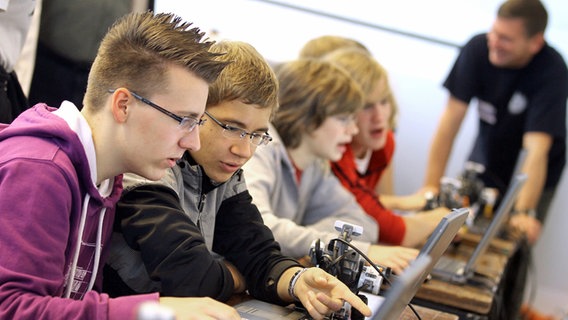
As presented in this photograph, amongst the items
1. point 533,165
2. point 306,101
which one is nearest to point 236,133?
point 306,101

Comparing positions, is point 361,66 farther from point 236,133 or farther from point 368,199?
point 236,133

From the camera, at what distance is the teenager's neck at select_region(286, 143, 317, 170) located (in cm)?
257

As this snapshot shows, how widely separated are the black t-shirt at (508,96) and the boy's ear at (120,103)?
3.33m

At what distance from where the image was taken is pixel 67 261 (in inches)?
53.6

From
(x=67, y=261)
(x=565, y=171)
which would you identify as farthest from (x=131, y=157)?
(x=565, y=171)

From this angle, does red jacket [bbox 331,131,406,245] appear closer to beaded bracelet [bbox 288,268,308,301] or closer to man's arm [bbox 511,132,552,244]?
beaded bracelet [bbox 288,268,308,301]

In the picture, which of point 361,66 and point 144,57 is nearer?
point 144,57

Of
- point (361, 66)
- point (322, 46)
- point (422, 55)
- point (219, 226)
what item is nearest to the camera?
point (219, 226)

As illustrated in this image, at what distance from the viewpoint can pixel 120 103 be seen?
1.34 m

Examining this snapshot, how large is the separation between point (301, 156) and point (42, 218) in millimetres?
1441

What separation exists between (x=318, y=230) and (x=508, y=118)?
2625 millimetres

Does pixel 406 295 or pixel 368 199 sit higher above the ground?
pixel 406 295

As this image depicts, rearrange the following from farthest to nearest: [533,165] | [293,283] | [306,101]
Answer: [533,165] → [306,101] → [293,283]

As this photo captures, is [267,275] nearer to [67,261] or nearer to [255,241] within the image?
[255,241]
